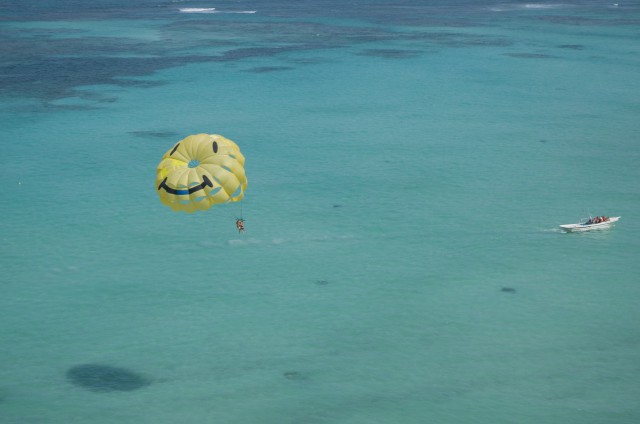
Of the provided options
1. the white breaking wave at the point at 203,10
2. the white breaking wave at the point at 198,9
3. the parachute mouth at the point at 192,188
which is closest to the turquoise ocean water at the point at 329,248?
the parachute mouth at the point at 192,188

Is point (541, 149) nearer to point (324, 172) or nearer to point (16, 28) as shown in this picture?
point (324, 172)

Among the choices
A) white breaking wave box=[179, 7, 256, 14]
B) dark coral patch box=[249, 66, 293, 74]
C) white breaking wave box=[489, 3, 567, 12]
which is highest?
white breaking wave box=[179, 7, 256, 14]

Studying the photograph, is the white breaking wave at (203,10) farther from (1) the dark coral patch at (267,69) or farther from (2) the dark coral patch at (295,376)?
(2) the dark coral patch at (295,376)

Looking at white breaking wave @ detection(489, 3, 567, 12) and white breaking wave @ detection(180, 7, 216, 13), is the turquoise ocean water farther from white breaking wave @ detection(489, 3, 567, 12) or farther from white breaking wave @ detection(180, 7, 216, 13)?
white breaking wave @ detection(489, 3, 567, 12)

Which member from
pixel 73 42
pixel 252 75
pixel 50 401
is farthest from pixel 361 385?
pixel 73 42

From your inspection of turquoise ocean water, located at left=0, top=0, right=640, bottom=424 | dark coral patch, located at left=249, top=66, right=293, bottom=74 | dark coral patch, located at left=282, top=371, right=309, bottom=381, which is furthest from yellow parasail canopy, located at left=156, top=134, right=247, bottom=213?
dark coral patch, located at left=249, top=66, right=293, bottom=74
